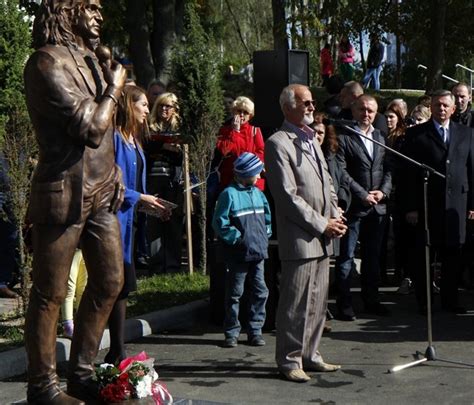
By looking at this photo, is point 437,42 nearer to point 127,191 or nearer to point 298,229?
point 298,229

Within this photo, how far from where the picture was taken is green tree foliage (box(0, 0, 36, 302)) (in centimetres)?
909

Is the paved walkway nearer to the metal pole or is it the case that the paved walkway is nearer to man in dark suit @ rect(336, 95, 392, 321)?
man in dark suit @ rect(336, 95, 392, 321)

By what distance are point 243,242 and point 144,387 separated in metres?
2.89

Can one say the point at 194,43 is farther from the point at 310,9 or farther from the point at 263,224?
the point at 310,9

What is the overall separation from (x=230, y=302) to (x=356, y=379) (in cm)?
165

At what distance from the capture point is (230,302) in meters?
8.86

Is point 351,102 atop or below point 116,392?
atop

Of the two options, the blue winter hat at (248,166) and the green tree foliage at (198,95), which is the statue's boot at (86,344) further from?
the green tree foliage at (198,95)

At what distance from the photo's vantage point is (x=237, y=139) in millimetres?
10867

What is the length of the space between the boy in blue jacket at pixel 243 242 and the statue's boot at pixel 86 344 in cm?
277

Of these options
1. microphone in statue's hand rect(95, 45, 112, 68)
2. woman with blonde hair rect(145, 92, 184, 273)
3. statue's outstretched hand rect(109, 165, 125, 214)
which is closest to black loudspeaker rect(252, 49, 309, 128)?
woman with blonde hair rect(145, 92, 184, 273)

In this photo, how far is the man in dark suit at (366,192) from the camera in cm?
1000

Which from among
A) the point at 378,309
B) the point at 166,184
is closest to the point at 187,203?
the point at 166,184

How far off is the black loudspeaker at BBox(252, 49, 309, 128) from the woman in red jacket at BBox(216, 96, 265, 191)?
1.13m
